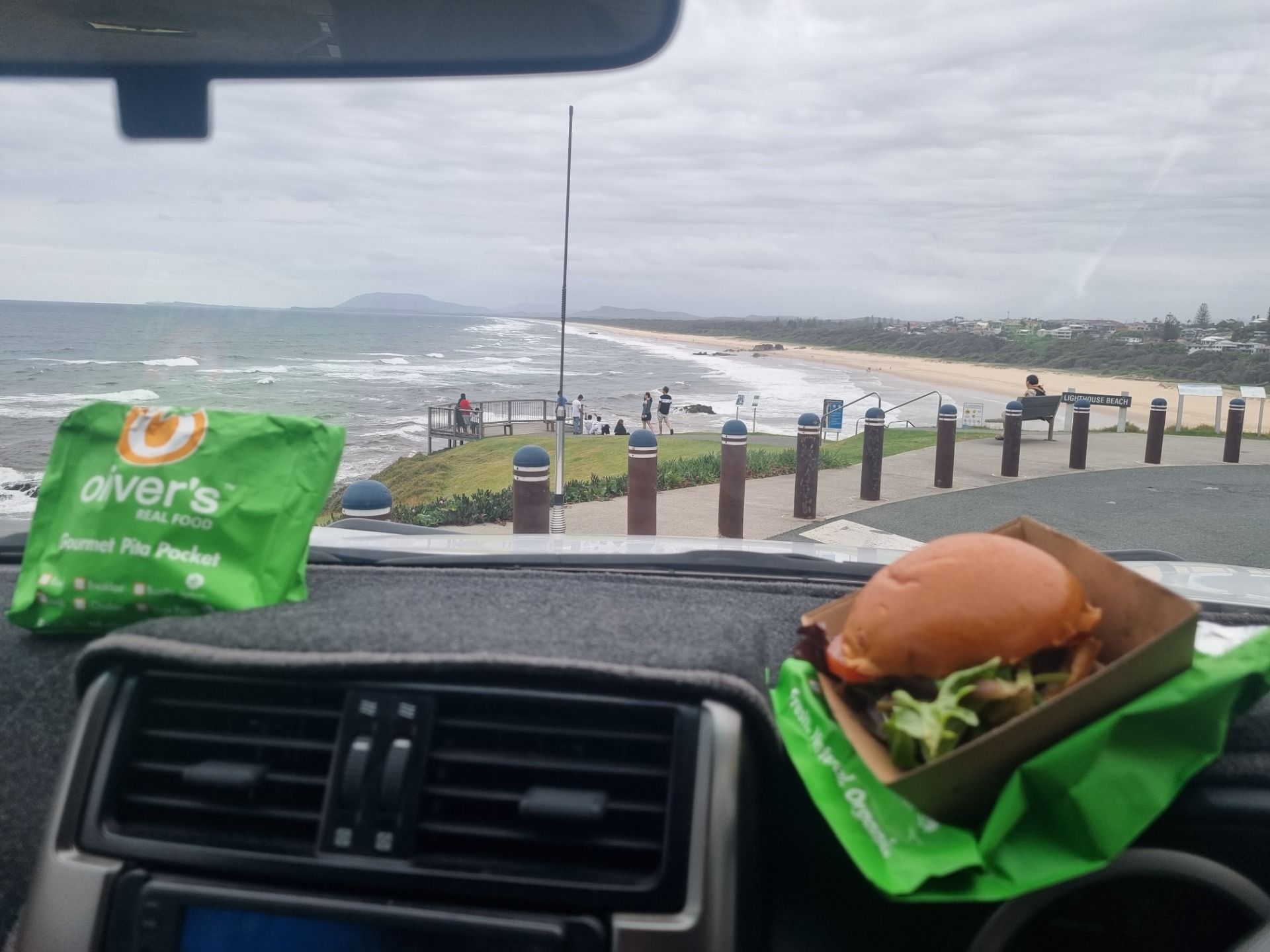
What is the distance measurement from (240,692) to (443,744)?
14.8 inches

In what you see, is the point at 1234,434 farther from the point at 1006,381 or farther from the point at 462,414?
the point at 462,414

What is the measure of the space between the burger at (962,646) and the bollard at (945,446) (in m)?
9.04

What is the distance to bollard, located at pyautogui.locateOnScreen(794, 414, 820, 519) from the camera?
959 centimetres

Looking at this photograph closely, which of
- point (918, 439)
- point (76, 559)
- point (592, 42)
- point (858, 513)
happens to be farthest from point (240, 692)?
point (918, 439)

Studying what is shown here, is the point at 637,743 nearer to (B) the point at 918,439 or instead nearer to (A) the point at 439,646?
(A) the point at 439,646

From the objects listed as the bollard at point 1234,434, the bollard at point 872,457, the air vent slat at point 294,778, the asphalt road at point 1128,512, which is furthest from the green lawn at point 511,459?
the air vent slat at point 294,778

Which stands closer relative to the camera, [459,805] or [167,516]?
[459,805]

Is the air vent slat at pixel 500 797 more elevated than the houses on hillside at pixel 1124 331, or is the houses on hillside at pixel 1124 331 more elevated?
the houses on hillside at pixel 1124 331

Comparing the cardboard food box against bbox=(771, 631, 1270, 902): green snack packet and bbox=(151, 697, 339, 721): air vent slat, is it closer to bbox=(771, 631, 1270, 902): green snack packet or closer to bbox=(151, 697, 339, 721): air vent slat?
bbox=(771, 631, 1270, 902): green snack packet

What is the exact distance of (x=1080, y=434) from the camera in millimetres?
12117

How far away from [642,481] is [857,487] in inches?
122

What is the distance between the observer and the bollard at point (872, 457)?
402 inches

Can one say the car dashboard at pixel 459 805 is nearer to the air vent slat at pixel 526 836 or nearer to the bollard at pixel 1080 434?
the air vent slat at pixel 526 836

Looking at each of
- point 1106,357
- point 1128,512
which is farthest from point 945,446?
point 1106,357
